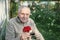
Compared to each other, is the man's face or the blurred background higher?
the man's face

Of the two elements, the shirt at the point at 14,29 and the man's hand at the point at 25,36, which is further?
the shirt at the point at 14,29

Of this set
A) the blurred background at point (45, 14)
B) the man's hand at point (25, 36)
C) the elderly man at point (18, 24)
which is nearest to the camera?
the man's hand at point (25, 36)

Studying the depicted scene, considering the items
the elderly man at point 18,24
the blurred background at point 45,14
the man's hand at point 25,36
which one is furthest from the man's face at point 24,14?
the blurred background at point 45,14

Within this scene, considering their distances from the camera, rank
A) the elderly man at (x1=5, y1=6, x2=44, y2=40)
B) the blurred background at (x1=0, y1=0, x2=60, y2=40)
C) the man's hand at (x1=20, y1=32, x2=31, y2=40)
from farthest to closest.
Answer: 1. the blurred background at (x1=0, y1=0, x2=60, y2=40)
2. the elderly man at (x1=5, y1=6, x2=44, y2=40)
3. the man's hand at (x1=20, y1=32, x2=31, y2=40)

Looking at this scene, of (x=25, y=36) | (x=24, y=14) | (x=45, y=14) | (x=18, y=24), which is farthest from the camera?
(x=45, y=14)

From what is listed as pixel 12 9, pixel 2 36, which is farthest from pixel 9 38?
pixel 12 9

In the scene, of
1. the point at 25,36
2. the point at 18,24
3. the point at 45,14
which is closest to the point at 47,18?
the point at 45,14

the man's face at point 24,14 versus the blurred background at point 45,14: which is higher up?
the man's face at point 24,14

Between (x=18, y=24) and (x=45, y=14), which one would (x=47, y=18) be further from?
(x=18, y=24)

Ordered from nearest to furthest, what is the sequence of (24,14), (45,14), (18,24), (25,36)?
1. (25,36)
2. (24,14)
3. (18,24)
4. (45,14)

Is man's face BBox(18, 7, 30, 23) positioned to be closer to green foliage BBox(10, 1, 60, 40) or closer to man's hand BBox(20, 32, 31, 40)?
man's hand BBox(20, 32, 31, 40)

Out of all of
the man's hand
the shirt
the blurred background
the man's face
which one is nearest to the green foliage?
the blurred background

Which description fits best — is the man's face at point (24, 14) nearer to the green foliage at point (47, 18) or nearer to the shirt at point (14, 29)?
the shirt at point (14, 29)

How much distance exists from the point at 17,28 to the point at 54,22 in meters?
1.76
